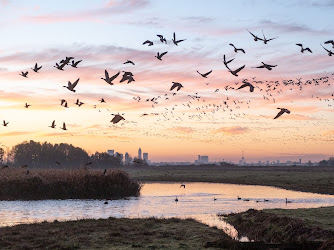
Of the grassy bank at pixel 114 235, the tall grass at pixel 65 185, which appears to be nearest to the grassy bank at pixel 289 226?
the grassy bank at pixel 114 235

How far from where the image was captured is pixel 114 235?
30.1 m

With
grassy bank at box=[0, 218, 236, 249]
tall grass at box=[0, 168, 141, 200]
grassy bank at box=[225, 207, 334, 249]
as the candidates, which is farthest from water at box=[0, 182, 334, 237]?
tall grass at box=[0, 168, 141, 200]

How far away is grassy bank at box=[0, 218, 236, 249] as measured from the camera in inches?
1035

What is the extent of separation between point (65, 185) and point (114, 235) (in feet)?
113

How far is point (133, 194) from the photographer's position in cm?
6562

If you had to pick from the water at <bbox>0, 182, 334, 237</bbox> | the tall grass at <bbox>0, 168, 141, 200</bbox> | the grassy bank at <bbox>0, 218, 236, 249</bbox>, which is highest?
the tall grass at <bbox>0, 168, 141, 200</bbox>

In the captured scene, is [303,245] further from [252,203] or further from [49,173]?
[49,173]

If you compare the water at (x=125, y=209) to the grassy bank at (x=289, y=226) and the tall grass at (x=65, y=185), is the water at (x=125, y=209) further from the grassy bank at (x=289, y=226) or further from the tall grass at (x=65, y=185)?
the tall grass at (x=65, y=185)

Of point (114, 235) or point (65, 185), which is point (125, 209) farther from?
point (114, 235)

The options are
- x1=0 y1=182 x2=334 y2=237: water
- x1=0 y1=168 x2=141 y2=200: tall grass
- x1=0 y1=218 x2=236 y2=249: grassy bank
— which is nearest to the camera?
x1=0 y1=218 x2=236 y2=249: grassy bank

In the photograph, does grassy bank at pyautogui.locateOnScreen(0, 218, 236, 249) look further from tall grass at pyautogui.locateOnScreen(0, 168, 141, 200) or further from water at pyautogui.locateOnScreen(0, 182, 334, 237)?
tall grass at pyautogui.locateOnScreen(0, 168, 141, 200)

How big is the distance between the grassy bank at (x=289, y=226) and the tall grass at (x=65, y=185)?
25921 millimetres

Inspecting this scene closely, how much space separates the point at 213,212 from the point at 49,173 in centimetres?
2805

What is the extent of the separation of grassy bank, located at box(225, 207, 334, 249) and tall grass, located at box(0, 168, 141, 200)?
85.0 feet
